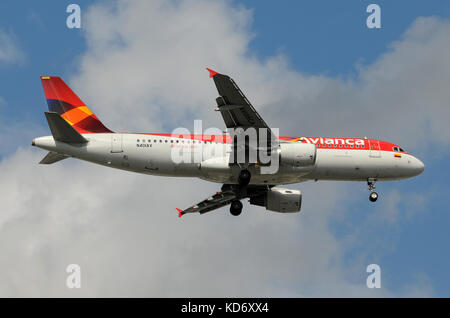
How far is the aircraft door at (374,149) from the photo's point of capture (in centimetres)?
4428

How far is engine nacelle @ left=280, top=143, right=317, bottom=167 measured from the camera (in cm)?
4038

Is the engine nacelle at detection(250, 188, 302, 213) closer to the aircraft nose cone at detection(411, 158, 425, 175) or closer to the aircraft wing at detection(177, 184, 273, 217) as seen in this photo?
the aircraft wing at detection(177, 184, 273, 217)

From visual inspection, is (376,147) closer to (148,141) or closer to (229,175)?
(229,175)

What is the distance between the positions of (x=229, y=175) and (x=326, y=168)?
6517 millimetres

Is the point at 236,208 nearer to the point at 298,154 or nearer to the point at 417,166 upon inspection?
the point at 298,154

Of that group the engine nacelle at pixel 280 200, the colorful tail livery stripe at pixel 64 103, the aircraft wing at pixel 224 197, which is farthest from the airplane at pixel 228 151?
the engine nacelle at pixel 280 200

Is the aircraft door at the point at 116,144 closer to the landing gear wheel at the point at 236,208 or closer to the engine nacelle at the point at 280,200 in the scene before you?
the landing gear wheel at the point at 236,208

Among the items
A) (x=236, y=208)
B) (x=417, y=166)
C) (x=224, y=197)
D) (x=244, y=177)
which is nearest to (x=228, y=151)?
(x=244, y=177)

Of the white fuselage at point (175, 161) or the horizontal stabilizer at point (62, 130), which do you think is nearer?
the horizontal stabilizer at point (62, 130)

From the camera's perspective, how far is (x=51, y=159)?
138 feet

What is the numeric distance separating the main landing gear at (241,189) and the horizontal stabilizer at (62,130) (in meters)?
10.1

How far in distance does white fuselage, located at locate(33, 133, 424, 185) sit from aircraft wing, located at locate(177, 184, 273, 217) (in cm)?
312

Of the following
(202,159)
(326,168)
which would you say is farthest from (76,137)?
(326,168)

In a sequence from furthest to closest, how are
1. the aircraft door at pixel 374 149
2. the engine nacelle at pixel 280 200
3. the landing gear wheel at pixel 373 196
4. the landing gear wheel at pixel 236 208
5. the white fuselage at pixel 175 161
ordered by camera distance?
the engine nacelle at pixel 280 200 < the landing gear wheel at pixel 236 208 < the landing gear wheel at pixel 373 196 < the aircraft door at pixel 374 149 < the white fuselage at pixel 175 161
